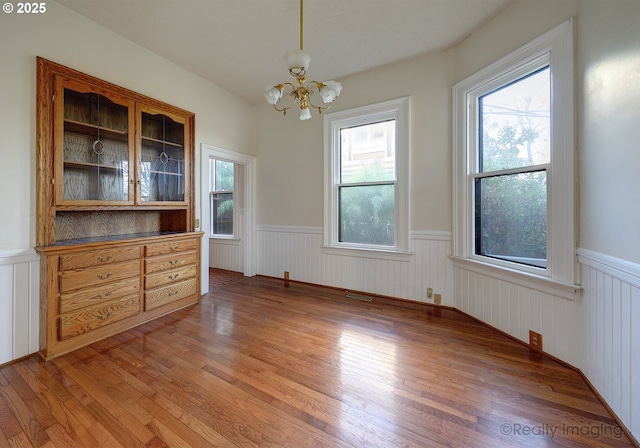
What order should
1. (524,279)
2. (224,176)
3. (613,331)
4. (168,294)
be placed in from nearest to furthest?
1. (613,331)
2. (524,279)
3. (168,294)
4. (224,176)

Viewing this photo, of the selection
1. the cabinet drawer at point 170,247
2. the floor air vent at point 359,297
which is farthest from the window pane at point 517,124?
the cabinet drawer at point 170,247

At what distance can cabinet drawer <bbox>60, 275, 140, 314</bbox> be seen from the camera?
→ 6.89 feet

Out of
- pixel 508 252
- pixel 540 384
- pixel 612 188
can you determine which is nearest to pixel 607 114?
pixel 612 188

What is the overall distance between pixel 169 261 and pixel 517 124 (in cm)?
380

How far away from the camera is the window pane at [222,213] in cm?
503

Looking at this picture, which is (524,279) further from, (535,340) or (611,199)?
(611,199)

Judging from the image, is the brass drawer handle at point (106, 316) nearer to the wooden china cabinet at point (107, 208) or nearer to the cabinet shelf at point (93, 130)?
the wooden china cabinet at point (107, 208)

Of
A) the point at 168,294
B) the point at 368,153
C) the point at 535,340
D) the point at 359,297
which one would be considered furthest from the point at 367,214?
the point at 168,294

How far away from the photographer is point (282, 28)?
2543 millimetres

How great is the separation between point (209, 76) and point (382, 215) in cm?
304

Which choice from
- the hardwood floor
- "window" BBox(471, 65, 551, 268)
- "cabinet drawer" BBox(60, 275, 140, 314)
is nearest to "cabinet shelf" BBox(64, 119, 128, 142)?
"cabinet drawer" BBox(60, 275, 140, 314)

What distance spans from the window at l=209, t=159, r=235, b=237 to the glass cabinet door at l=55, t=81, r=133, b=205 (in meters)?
2.34

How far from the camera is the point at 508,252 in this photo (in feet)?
7.95

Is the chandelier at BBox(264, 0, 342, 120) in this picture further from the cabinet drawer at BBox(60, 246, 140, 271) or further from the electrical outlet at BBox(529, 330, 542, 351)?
the electrical outlet at BBox(529, 330, 542, 351)
